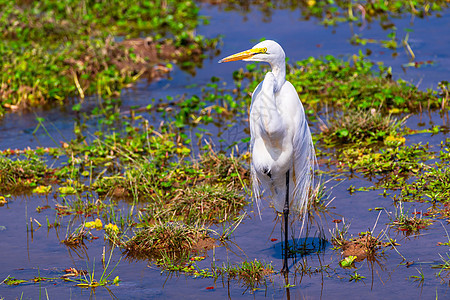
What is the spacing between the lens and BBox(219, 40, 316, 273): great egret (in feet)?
14.0

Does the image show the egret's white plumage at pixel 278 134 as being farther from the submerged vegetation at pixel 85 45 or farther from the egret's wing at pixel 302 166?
the submerged vegetation at pixel 85 45

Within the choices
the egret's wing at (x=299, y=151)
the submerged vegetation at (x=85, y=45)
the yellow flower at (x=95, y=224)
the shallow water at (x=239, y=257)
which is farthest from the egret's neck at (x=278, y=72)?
the submerged vegetation at (x=85, y=45)

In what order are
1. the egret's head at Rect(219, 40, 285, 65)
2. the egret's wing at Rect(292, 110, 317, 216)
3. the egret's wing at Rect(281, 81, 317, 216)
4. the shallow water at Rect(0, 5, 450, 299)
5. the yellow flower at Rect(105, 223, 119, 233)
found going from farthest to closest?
the yellow flower at Rect(105, 223, 119, 233) → the egret's wing at Rect(292, 110, 317, 216) → the egret's wing at Rect(281, 81, 317, 216) → the egret's head at Rect(219, 40, 285, 65) → the shallow water at Rect(0, 5, 450, 299)

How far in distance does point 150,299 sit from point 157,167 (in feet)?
7.40

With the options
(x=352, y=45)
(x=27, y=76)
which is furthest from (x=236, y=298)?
(x=352, y=45)

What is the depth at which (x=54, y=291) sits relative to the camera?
4.33 m

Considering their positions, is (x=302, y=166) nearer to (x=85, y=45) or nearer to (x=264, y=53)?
(x=264, y=53)

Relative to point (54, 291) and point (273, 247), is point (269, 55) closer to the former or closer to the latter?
point (273, 247)

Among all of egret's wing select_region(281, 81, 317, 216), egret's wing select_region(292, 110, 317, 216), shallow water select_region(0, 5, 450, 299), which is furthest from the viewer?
egret's wing select_region(292, 110, 317, 216)

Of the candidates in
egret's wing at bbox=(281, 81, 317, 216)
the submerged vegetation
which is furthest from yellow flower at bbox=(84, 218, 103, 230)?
the submerged vegetation

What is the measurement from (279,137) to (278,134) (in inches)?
1.9

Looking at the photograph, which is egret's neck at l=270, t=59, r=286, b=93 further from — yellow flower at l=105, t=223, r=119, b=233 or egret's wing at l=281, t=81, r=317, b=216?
yellow flower at l=105, t=223, r=119, b=233

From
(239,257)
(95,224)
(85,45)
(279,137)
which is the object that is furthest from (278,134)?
(85,45)

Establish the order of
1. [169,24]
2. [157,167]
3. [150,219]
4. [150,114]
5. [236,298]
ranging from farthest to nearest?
1. [169,24]
2. [150,114]
3. [157,167]
4. [150,219]
5. [236,298]
